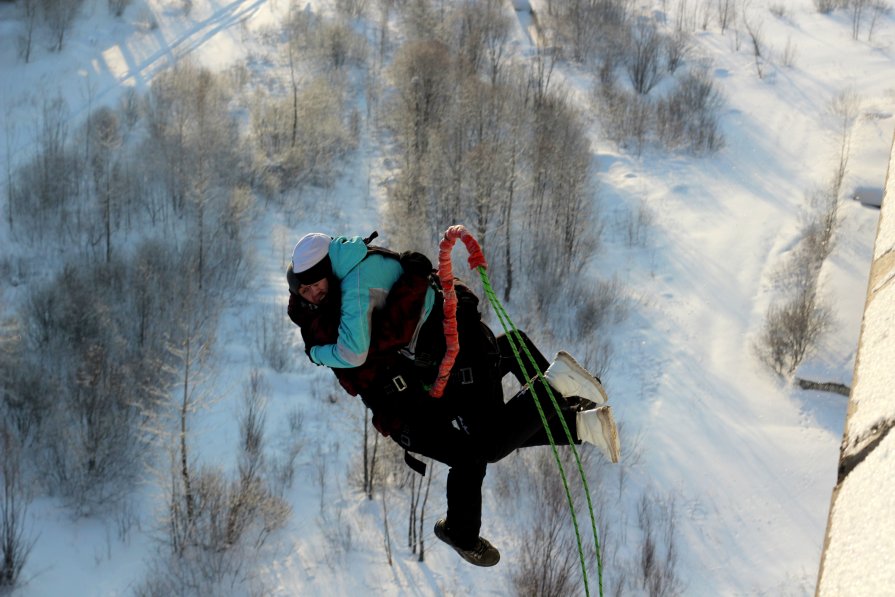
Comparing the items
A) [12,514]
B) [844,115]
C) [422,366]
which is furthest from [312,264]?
[844,115]

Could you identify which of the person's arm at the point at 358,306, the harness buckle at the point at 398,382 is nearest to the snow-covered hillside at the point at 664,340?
the harness buckle at the point at 398,382

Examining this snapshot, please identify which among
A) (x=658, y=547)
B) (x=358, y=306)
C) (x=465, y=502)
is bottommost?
(x=658, y=547)

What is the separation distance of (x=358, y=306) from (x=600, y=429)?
4.37ft

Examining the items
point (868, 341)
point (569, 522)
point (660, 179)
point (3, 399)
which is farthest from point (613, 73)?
point (868, 341)

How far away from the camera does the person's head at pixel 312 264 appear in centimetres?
450

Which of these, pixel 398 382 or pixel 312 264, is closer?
pixel 312 264

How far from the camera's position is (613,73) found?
1024 inches

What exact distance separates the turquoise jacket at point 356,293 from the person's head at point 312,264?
7 centimetres

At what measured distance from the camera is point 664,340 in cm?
Result: 1912

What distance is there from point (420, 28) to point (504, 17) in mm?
2417

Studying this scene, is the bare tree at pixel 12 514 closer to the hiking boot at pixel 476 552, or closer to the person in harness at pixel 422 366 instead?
the hiking boot at pixel 476 552

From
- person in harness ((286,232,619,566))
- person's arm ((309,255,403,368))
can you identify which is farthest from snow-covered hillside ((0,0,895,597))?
person's arm ((309,255,403,368))

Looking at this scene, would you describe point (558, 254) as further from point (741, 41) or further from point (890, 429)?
point (890, 429)

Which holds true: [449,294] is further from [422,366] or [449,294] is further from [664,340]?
[664,340]
